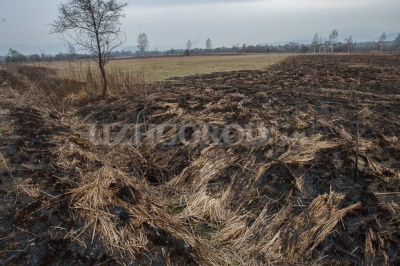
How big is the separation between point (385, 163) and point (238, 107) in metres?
2.92

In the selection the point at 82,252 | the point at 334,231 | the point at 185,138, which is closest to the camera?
the point at 82,252

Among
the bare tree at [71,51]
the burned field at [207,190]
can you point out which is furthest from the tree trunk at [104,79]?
the burned field at [207,190]

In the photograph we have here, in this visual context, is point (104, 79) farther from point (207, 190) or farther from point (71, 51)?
point (207, 190)

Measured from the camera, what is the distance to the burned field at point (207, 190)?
2219 millimetres

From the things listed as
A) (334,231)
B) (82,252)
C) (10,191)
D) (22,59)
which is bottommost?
(334,231)

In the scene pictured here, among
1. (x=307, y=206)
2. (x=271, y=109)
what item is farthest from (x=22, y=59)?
(x=307, y=206)

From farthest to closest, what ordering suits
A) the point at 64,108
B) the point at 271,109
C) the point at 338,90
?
the point at 338,90 < the point at 64,108 < the point at 271,109

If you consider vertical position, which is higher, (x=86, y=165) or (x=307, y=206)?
(x=86, y=165)

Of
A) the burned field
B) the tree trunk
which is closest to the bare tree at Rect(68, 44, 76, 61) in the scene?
the tree trunk

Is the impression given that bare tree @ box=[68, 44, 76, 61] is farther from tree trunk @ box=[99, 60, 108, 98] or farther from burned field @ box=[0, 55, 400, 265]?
burned field @ box=[0, 55, 400, 265]

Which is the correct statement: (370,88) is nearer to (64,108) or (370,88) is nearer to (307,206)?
(307,206)

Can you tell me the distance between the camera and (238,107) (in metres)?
5.73

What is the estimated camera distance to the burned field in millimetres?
2219

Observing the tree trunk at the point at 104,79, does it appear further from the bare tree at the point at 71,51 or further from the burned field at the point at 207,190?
the burned field at the point at 207,190
